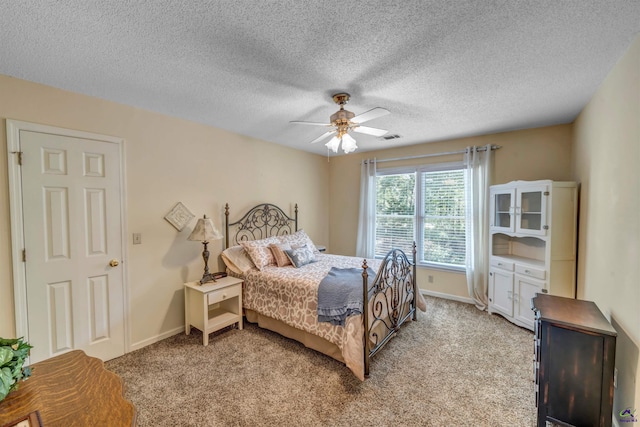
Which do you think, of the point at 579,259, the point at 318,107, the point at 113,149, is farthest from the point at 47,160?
the point at 579,259

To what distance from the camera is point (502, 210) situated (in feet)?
12.0

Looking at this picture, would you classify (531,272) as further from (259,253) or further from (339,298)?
(259,253)

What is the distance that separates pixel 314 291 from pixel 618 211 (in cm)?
248

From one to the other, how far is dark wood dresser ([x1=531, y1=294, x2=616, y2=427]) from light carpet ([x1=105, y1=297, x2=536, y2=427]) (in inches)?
12.4

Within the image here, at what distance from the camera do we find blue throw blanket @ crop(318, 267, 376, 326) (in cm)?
245

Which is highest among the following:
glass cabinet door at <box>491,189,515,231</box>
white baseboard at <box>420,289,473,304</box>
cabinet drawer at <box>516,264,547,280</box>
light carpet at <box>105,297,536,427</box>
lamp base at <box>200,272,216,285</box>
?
glass cabinet door at <box>491,189,515,231</box>

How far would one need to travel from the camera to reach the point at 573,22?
1.54m

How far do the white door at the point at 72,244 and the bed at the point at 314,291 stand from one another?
50.0 inches

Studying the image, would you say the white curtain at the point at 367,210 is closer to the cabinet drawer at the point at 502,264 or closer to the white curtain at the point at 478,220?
the white curtain at the point at 478,220

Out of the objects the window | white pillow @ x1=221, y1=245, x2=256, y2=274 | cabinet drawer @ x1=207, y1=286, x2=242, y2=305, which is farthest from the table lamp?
the window

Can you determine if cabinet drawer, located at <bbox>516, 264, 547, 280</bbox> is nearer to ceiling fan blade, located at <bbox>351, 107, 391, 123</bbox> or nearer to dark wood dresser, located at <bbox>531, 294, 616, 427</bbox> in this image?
dark wood dresser, located at <bbox>531, 294, 616, 427</bbox>

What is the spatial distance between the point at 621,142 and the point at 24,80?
467 centimetres

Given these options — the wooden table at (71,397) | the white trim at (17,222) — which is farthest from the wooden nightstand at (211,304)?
the wooden table at (71,397)

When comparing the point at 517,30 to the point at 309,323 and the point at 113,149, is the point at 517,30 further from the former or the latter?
the point at 113,149
